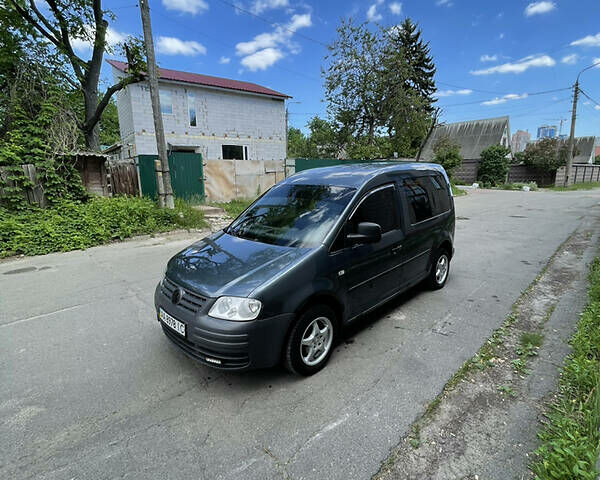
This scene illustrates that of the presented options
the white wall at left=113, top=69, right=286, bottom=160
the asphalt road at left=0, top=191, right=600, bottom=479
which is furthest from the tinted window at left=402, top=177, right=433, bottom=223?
the white wall at left=113, top=69, right=286, bottom=160

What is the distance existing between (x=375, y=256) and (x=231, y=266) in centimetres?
142

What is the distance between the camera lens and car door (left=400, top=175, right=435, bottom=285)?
3.65 m

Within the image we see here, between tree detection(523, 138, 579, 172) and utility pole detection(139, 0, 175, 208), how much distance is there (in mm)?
34841

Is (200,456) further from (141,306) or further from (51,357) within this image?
(141,306)

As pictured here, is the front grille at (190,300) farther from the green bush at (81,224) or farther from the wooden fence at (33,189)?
the wooden fence at (33,189)

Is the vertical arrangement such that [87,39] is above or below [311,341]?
above

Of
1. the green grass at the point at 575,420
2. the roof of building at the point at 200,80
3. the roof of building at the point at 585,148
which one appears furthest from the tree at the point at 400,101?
the roof of building at the point at 585,148

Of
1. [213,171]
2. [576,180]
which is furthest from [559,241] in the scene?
[576,180]

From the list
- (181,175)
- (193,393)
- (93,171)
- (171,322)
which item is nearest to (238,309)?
(171,322)

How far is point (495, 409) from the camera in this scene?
7.58ft

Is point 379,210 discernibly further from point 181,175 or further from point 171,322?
point 181,175

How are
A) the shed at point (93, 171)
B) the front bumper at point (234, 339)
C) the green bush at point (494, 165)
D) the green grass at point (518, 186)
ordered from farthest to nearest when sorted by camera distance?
the green bush at point (494, 165), the green grass at point (518, 186), the shed at point (93, 171), the front bumper at point (234, 339)

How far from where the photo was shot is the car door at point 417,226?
3.65m

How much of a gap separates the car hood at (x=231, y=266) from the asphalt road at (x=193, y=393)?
2.77 ft
